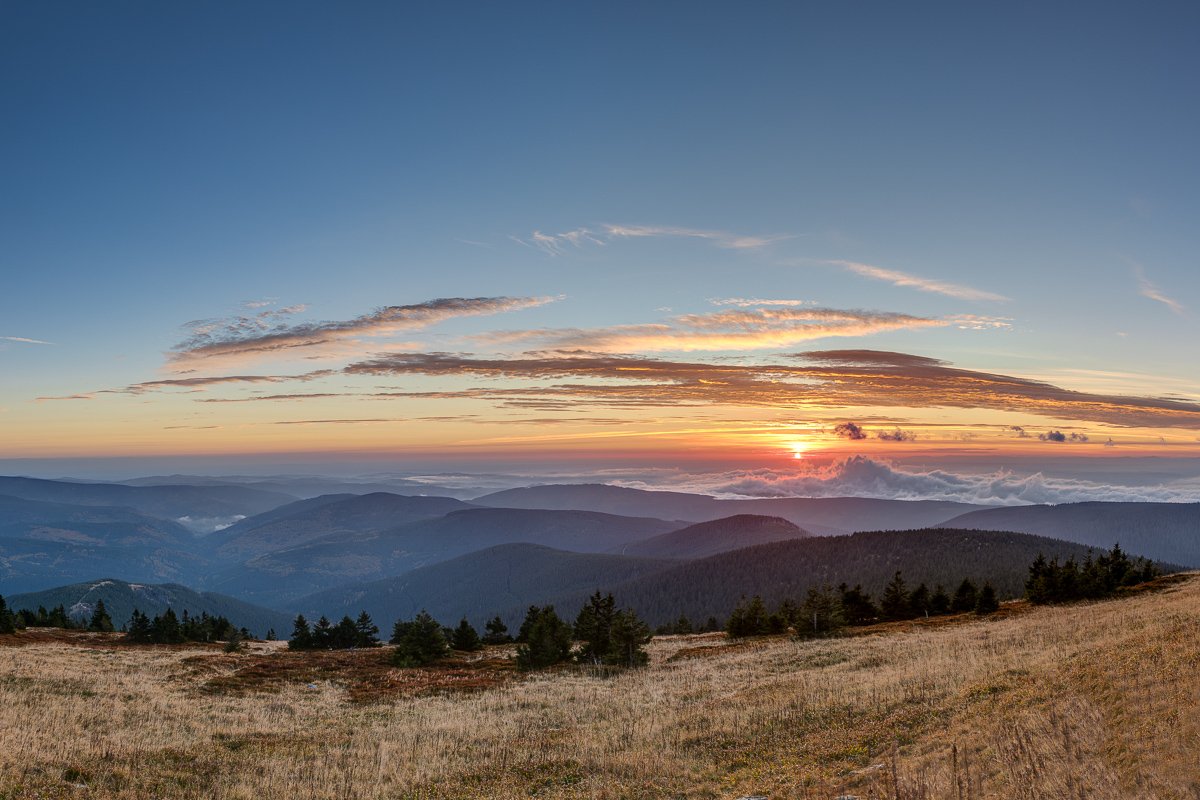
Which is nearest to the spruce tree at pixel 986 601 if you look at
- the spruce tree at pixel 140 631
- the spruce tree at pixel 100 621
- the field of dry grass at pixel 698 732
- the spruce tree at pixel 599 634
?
the field of dry grass at pixel 698 732

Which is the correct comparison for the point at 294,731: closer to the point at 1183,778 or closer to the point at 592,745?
the point at 592,745

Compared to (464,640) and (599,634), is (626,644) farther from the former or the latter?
(464,640)

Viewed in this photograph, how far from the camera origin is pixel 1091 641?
22125 mm

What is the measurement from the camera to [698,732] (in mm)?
17812

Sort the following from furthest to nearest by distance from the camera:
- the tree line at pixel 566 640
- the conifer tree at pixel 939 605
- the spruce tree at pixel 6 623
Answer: the conifer tree at pixel 939 605 < the spruce tree at pixel 6 623 < the tree line at pixel 566 640

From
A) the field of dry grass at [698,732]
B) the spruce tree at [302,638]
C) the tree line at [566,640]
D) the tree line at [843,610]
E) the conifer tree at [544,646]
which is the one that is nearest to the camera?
the field of dry grass at [698,732]

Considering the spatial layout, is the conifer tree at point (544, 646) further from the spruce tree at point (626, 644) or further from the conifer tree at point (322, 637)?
the conifer tree at point (322, 637)

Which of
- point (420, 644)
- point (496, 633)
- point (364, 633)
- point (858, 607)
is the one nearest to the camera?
point (420, 644)

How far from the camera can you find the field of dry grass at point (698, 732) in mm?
10586

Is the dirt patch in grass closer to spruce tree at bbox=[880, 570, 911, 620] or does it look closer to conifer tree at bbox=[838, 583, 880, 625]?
conifer tree at bbox=[838, 583, 880, 625]

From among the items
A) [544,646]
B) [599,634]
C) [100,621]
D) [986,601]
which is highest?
[599,634]

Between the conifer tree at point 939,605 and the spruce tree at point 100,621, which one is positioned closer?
the conifer tree at point 939,605

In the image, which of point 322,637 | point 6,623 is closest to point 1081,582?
point 322,637

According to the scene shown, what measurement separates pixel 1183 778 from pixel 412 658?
4667 cm
